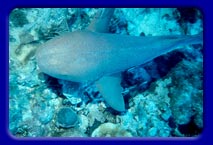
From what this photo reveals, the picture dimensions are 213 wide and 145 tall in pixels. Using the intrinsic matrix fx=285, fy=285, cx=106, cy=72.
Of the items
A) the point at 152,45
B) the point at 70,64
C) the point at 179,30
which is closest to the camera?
the point at 70,64

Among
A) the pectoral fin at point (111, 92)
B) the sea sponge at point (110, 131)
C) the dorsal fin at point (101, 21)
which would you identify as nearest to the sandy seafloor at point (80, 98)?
the sea sponge at point (110, 131)

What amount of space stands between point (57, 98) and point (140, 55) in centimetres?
111

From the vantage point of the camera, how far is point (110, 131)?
3346 millimetres

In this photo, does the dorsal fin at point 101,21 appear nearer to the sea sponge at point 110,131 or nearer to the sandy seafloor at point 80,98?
the sandy seafloor at point 80,98

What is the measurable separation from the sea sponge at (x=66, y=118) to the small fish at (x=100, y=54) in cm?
43

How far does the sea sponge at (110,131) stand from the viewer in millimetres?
3337

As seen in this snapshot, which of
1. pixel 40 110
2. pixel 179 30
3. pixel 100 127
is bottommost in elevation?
pixel 100 127

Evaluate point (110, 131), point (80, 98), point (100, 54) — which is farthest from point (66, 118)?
point (100, 54)

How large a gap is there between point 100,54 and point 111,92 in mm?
476

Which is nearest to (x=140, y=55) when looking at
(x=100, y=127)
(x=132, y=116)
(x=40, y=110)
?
(x=132, y=116)

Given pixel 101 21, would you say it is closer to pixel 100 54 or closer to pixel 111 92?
pixel 100 54

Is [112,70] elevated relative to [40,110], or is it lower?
elevated

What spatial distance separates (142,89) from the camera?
351 cm

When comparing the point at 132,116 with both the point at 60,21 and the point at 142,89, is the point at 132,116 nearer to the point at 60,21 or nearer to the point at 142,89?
the point at 142,89
